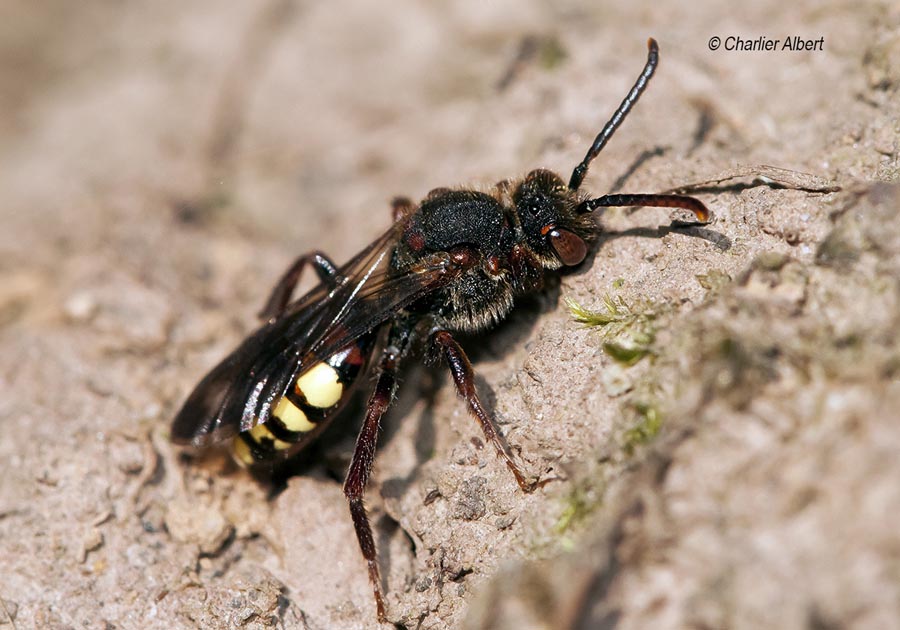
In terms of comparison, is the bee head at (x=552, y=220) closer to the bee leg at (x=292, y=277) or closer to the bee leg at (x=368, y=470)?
the bee leg at (x=368, y=470)

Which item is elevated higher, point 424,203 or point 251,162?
point 251,162

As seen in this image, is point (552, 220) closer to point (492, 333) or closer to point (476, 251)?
point (476, 251)

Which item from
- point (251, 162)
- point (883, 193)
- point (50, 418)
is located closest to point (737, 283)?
point (883, 193)

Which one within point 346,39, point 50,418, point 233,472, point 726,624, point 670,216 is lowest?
point 726,624

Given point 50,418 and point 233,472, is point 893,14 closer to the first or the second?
point 233,472

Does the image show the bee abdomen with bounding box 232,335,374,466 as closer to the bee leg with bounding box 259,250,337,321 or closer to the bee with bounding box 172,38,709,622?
the bee with bounding box 172,38,709,622

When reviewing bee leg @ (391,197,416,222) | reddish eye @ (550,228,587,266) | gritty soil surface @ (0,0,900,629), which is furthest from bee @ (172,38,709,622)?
bee leg @ (391,197,416,222)

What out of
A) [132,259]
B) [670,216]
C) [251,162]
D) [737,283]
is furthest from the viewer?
[251,162]

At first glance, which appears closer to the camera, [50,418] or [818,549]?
[818,549]
